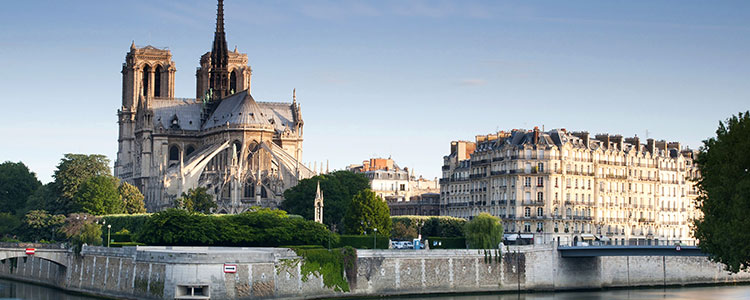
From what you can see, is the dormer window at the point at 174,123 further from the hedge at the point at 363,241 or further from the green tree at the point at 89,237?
the hedge at the point at 363,241

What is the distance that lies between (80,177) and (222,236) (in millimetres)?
37425

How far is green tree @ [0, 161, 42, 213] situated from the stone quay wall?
34.6 m

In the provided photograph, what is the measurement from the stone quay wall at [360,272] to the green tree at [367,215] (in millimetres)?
14634

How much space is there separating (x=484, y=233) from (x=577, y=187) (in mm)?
19249

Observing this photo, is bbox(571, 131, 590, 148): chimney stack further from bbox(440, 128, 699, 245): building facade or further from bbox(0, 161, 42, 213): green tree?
bbox(0, 161, 42, 213): green tree

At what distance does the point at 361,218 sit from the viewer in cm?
8775

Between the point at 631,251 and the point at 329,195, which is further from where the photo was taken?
the point at 329,195

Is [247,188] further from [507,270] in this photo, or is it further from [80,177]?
[507,270]

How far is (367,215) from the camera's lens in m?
87.6

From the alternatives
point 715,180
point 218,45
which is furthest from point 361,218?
point 218,45

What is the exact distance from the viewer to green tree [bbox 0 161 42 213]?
121500 millimetres

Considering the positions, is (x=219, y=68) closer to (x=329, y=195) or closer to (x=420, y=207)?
(x=420, y=207)

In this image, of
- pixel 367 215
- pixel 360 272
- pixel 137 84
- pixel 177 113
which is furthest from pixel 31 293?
pixel 137 84

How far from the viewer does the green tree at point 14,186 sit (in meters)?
122
